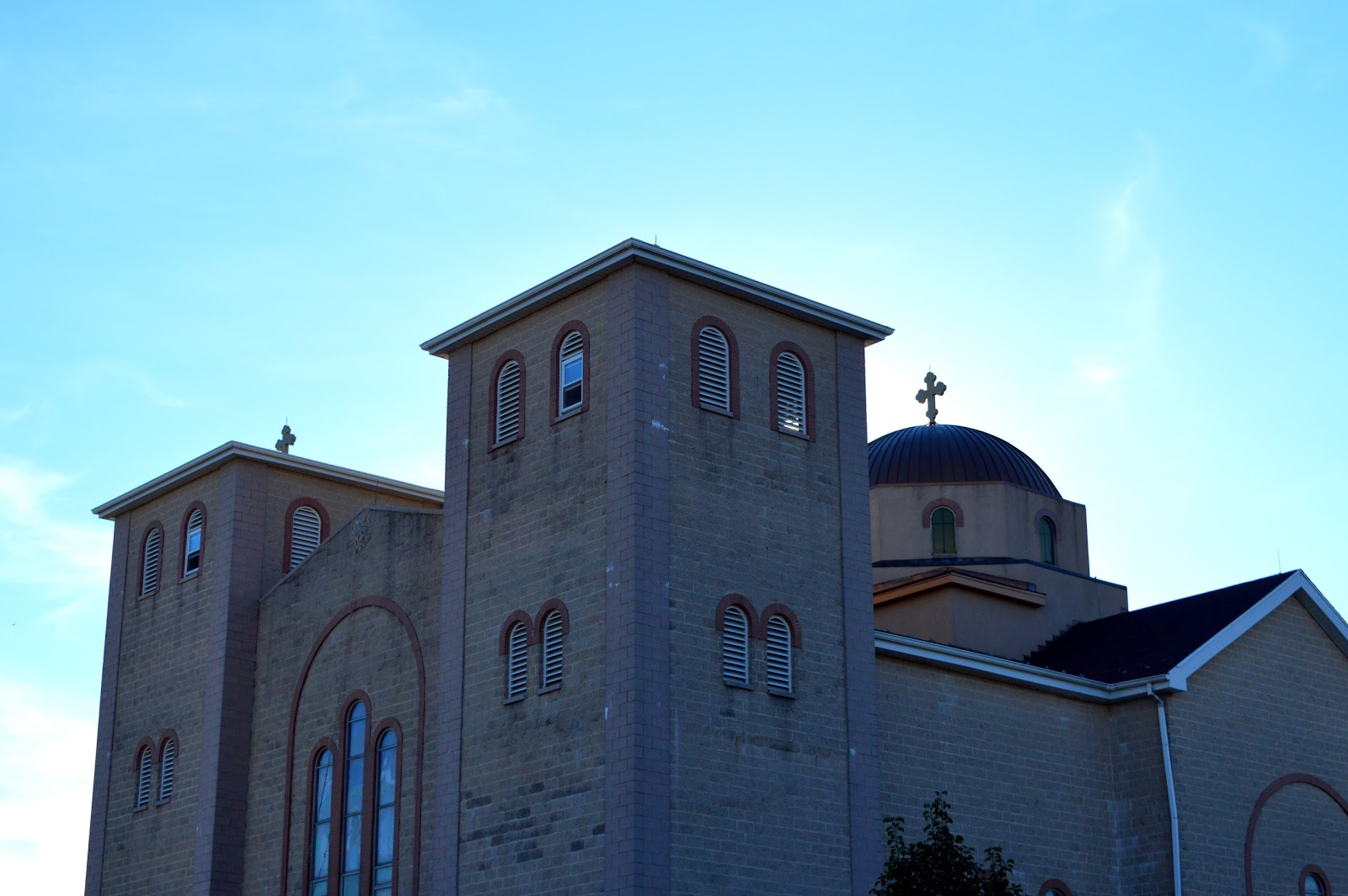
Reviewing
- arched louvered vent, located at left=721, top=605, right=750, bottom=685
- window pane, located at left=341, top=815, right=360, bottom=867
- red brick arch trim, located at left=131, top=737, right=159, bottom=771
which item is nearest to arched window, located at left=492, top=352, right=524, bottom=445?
arched louvered vent, located at left=721, top=605, right=750, bottom=685

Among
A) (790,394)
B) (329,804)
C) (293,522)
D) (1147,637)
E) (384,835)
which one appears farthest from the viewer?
(293,522)

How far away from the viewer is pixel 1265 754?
1353 inches

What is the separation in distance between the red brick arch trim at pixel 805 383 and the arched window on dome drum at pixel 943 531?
10.8 meters

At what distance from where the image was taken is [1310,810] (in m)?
35.0

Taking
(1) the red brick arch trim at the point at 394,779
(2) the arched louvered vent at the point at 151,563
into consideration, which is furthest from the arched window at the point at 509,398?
(2) the arched louvered vent at the point at 151,563

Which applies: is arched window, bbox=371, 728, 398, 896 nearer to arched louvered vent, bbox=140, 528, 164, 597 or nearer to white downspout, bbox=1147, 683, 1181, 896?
arched louvered vent, bbox=140, 528, 164, 597

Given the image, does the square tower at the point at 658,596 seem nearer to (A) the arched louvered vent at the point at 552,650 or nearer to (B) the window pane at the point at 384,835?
(A) the arched louvered vent at the point at 552,650

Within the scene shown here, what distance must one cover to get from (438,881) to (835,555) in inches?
325

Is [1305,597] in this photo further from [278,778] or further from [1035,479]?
[278,778]

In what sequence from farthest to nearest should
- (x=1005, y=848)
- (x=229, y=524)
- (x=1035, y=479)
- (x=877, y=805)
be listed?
(x=1035, y=479) < (x=229, y=524) < (x=1005, y=848) < (x=877, y=805)

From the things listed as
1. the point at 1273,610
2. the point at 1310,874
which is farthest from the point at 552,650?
the point at 1310,874

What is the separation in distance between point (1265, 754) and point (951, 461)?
10048mm

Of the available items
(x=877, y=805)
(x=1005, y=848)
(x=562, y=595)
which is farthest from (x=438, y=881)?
(x=1005, y=848)

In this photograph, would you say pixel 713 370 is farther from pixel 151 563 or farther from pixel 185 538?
pixel 151 563
